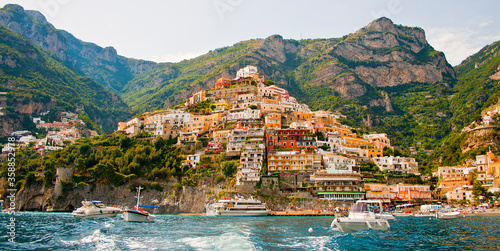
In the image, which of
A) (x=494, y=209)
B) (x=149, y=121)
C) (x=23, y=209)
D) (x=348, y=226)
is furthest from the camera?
(x=149, y=121)

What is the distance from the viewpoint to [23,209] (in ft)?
299

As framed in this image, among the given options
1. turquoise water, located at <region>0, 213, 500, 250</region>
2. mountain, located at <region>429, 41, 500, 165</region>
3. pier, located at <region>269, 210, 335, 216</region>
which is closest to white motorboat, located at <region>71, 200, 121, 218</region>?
turquoise water, located at <region>0, 213, 500, 250</region>

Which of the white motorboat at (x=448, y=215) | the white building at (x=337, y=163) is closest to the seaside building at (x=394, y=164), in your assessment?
the white building at (x=337, y=163)

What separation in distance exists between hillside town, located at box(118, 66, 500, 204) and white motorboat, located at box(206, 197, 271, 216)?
4.48 meters

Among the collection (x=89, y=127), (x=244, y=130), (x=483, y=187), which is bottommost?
(x=483, y=187)

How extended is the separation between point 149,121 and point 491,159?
279 feet

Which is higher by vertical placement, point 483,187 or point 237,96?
point 237,96

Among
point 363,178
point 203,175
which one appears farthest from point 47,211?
point 363,178

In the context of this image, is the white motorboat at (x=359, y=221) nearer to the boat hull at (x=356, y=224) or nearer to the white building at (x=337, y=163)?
the boat hull at (x=356, y=224)

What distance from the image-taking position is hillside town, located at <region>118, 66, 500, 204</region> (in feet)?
265

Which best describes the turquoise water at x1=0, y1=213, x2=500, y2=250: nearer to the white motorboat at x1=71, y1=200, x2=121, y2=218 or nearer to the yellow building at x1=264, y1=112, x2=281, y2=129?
the white motorboat at x1=71, y1=200, x2=121, y2=218

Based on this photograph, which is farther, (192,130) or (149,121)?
(149,121)

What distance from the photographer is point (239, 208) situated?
242 feet

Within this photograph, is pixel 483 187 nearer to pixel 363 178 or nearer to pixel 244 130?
pixel 363 178
